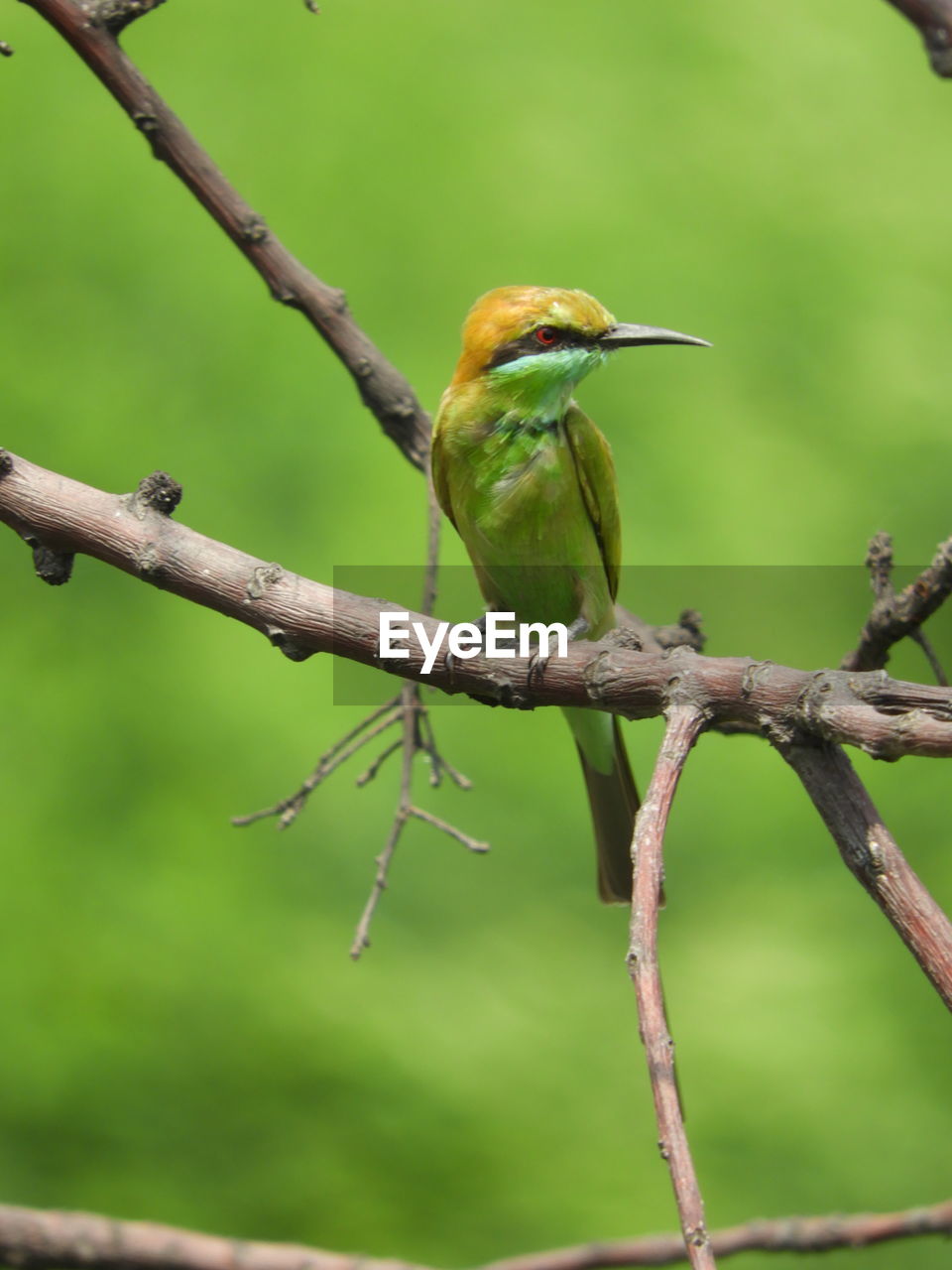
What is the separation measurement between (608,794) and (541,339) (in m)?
0.46

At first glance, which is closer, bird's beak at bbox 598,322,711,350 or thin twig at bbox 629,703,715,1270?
thin twig at bbox 629,703,715,1270

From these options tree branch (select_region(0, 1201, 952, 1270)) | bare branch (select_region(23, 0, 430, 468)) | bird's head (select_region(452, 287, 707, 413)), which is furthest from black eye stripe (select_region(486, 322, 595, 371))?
tree branch (select_region(0, 1201, 952, 1270))

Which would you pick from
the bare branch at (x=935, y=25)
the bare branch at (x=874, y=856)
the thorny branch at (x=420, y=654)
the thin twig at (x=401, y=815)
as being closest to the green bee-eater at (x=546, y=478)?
the thin twig at (x=401, y=815)

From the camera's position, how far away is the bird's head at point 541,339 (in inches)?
47.5

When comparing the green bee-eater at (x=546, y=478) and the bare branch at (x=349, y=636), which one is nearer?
the bare branch at (x=349, y=636)

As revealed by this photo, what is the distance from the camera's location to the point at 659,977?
1.99ft

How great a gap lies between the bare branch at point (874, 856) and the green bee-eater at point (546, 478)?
564mm

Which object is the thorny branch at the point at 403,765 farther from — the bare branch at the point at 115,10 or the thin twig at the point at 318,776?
the bare branch at the point at 115,10

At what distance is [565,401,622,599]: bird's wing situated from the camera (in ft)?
4.32

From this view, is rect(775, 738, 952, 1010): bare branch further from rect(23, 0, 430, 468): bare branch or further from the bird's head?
rect(23, 0, 430, 468): bare branch

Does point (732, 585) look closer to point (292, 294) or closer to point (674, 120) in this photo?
point (674, 120)

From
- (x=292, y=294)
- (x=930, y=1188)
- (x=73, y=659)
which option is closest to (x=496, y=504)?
(x=292, y=294)

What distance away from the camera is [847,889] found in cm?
177

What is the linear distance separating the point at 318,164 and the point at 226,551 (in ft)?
4.24
